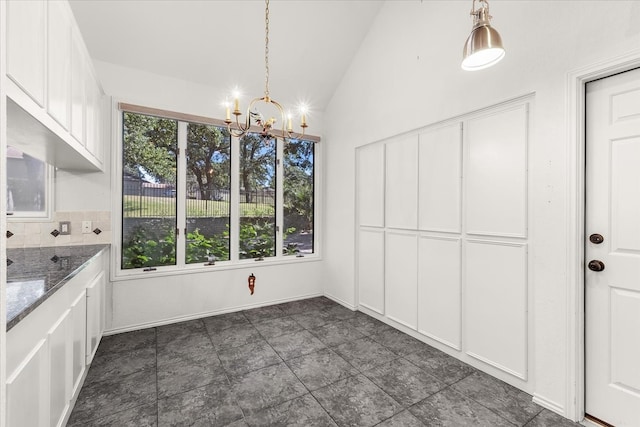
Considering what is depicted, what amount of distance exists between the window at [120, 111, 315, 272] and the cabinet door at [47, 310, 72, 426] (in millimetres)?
1788

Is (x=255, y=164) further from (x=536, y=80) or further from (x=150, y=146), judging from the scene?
(x=536, y=80)

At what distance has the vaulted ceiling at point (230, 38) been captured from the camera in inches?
114

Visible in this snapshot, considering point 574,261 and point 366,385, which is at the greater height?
point 574,261

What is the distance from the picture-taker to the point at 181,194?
3568 mm

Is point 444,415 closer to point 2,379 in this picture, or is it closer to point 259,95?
point 2,379

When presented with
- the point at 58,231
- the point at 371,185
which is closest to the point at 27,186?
the point at 58,231

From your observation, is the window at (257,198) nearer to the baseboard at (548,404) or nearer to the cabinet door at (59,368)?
the cabinet door at (59,368)

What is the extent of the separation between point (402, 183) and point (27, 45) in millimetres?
2888

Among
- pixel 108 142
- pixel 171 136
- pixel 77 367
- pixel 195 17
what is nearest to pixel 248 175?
pixel 171 136

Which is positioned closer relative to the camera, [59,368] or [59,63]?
[59,368]

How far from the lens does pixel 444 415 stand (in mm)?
1943

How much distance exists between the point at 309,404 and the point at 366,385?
1.53 ft

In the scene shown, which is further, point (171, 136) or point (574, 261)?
point (171, 136)

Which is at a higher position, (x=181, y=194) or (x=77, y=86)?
(x=77, y=86)
